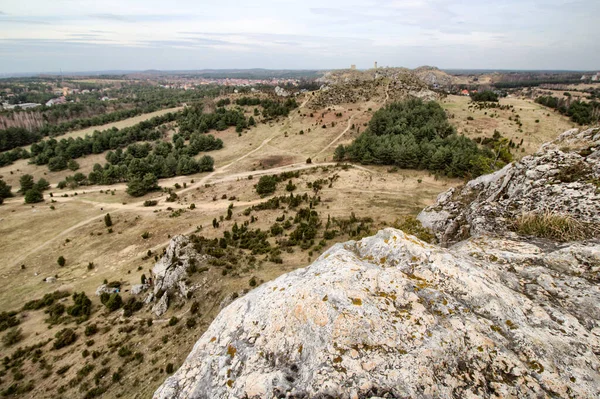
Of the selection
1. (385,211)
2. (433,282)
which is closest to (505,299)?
(433,282)

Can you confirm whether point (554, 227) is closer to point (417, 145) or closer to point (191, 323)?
point (191, 323)

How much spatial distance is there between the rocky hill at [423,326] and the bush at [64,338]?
17739 millimetres

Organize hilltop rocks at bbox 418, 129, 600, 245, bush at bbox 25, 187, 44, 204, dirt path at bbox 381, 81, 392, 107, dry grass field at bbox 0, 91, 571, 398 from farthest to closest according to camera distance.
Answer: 1. dirt path at bbox 381, 81, 392, 107
2. bush at bbox 25, 187, 44, 204
3. dry grass field at bbox 0, 91, 571, 398
4. hilltop rocks at bbox 418, 129, 600, 245

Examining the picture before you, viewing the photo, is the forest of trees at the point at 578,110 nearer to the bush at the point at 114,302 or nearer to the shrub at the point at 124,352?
the shrub at the point at 124,352

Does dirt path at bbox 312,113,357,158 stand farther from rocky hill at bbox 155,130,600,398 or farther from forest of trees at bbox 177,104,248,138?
rocky hill at bbox 155,130,600,398

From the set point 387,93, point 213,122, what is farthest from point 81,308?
point 387,93

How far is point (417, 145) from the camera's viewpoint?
47938mm

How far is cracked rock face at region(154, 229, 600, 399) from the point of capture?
162 inches

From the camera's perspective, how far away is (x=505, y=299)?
5.14 m

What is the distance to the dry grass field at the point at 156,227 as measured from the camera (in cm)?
1553

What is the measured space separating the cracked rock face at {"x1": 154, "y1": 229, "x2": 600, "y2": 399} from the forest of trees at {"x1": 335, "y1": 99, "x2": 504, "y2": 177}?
3462cm

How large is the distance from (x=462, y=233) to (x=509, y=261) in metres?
3.77

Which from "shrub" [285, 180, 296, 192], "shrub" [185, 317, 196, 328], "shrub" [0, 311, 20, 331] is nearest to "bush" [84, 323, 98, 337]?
"shrub" [185, 317, 196, 328]

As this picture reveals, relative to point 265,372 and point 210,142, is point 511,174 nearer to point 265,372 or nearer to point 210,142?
point 265,372
